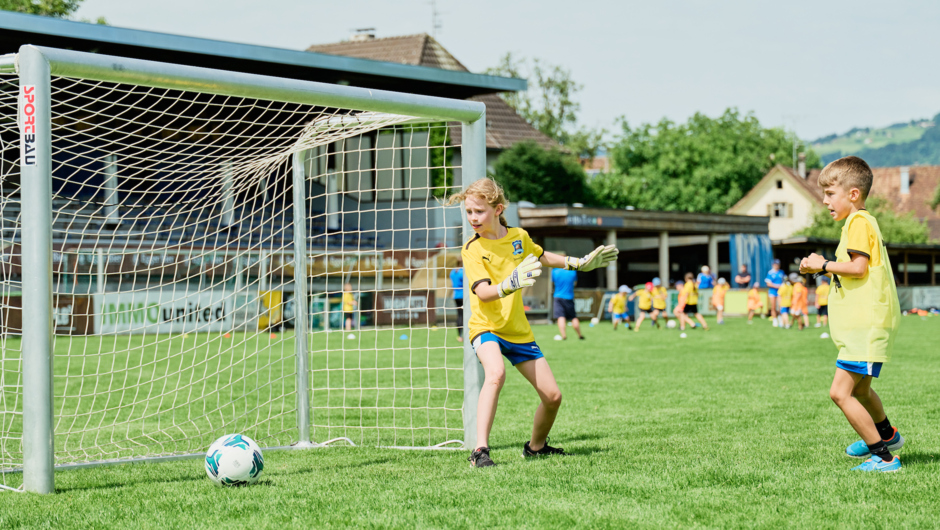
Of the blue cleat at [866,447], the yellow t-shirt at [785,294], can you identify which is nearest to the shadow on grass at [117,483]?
the blue cleat at [866,447]

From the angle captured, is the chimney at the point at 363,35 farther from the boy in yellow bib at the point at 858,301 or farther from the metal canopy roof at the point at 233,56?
the boy in yellow bib at the point at 858,301

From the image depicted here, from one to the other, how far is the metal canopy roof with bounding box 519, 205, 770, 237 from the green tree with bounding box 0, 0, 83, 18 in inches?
856

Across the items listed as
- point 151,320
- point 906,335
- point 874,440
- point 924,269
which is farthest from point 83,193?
point 924,269

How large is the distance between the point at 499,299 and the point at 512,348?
0.96ft

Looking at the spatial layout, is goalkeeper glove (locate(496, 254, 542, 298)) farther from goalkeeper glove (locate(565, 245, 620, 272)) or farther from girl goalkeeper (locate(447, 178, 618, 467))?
goalkeeper glove (locate(565, 245, 620, 272))

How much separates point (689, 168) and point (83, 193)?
169 feet

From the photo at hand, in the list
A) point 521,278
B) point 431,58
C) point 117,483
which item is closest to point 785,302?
point 521,278

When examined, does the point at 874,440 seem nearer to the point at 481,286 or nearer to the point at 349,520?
the point at 481,286

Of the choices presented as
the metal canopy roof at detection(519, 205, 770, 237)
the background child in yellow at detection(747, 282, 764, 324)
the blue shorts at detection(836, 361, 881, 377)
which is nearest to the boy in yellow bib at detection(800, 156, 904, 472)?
the blue shorts at detection(836, 361, 881, 377)

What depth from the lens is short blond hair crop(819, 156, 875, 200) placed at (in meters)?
4.61

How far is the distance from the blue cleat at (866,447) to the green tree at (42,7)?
3752cm

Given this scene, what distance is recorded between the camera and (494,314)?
509 centimetres

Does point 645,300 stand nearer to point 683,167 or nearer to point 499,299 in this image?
point 499,299

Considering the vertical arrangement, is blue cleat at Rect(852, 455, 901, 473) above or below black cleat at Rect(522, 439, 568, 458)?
above
